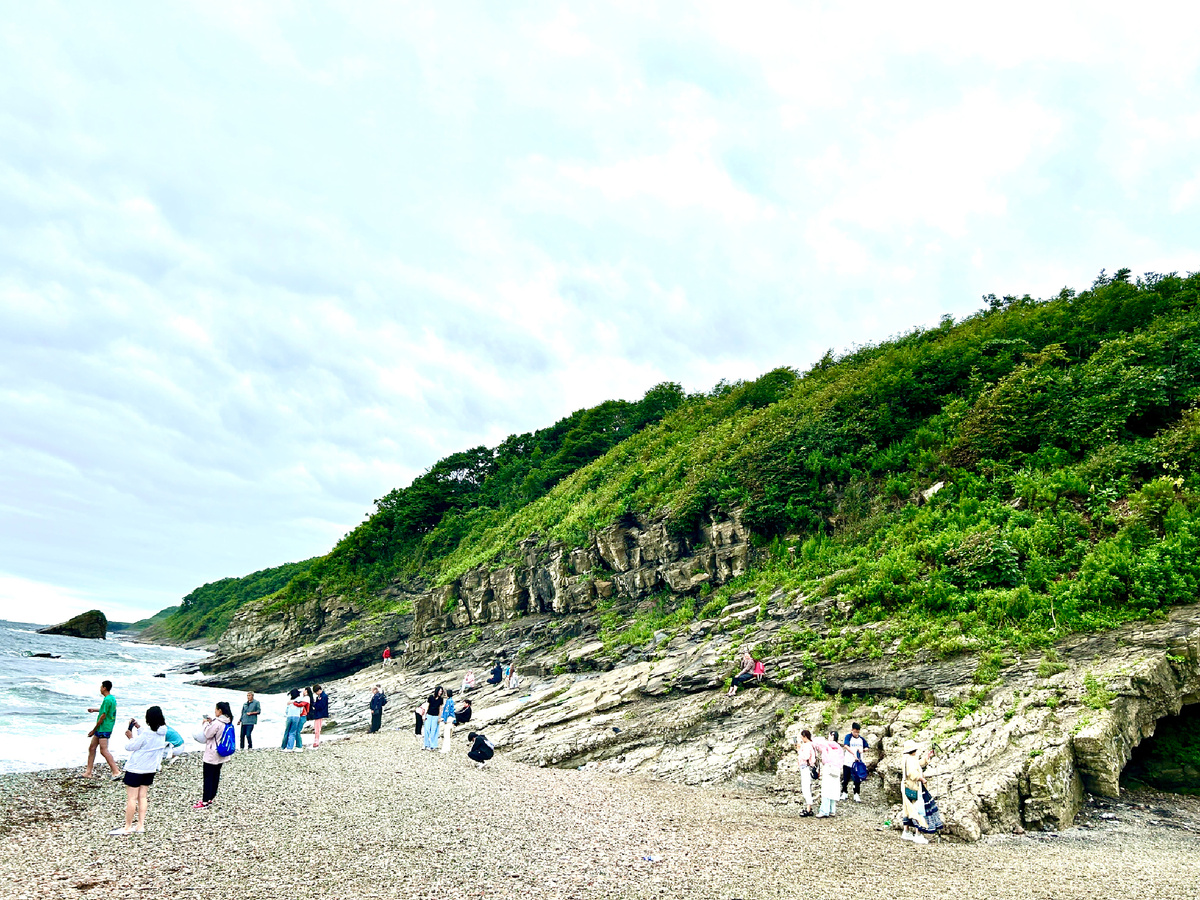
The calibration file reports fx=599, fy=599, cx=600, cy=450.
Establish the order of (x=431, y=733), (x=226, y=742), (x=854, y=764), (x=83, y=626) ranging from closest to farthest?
(x=226, y=742)
(x=854, y=764)
(x=431, y=733)
(x=83, y=626)

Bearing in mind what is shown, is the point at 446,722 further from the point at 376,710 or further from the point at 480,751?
the point at 376,710

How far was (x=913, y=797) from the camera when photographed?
11.7 m

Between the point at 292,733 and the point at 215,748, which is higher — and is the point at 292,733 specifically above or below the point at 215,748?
below

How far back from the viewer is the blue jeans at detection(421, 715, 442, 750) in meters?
23.0

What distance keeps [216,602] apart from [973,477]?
18531 centimetres

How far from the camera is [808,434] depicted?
34.2 m

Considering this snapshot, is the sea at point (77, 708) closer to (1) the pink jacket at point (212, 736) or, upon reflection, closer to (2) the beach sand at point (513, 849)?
(1) the pink jacket at point (212, 736)

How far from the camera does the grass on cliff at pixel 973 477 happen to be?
1828 cm

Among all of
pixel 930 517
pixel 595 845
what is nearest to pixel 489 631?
pixel 930 517

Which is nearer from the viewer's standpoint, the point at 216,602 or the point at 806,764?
the point at 806,764

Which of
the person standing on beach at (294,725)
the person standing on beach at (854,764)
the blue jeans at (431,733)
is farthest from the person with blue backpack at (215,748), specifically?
the person standing on beach at (854,764)

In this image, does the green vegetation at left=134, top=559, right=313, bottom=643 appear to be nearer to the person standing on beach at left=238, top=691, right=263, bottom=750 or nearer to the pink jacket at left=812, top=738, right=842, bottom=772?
the person standing on beach at left=238, top=691, right=263, bottom=750

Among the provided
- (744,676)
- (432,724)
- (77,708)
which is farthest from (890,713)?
(77,708)

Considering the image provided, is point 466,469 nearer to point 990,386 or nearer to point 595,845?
point 990,386
